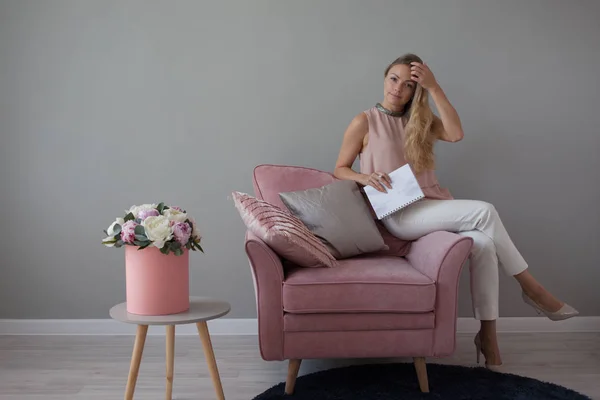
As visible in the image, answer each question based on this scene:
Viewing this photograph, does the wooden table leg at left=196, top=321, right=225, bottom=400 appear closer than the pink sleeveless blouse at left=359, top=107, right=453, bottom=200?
Yes

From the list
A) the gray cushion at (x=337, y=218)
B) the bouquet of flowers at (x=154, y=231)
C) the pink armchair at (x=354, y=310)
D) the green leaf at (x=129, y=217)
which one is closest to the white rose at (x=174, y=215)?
the bouquet of flowers at (x=154, y=231)

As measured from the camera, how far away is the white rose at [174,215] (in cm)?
204

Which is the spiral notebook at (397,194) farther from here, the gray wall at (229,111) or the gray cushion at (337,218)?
the gray wall at (229,111)

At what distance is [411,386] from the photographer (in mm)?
2402

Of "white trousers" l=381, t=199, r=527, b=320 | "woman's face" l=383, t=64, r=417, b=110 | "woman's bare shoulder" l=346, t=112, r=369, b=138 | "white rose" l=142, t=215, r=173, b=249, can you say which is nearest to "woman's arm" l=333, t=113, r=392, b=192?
"woman's bare shoulder" l=346, t=112, r=369, b=138

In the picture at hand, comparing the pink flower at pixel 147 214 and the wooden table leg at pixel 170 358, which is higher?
the pink flower at pixel 147 214

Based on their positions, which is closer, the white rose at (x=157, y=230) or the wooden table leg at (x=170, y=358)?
the white rose at (x=157, y=230)

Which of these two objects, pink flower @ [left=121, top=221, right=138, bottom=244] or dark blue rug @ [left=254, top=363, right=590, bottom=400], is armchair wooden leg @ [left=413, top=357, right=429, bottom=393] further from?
pink flower @ [left=121, top=221, right=138, bottom=244]

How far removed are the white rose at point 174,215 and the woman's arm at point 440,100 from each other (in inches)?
53.1

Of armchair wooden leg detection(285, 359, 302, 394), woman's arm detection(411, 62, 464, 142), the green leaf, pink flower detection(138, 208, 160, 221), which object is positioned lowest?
armchair wooden leg detection(285, 359, 302, 394)

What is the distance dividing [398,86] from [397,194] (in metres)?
0.56

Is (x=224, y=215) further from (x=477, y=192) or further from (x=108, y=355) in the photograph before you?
(x=477, y=192)

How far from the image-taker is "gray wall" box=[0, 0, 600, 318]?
10.4 ft

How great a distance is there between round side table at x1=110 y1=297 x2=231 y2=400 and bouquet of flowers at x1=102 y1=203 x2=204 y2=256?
22cm
